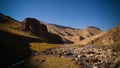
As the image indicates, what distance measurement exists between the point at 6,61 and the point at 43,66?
307 inches

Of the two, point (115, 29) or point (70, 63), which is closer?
point (70, 63)

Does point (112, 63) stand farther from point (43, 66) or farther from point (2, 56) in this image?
point (2, 56)

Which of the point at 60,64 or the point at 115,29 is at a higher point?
the point at 115,29

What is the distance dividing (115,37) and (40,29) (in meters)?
45.6

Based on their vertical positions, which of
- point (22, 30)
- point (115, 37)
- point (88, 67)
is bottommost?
point (88, 67)

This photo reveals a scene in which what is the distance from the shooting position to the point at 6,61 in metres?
34.8

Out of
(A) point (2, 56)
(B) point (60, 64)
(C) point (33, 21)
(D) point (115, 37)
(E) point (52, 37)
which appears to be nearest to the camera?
(B) point (60, 64)

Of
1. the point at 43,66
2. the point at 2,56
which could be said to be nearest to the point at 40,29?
the point at 2,56

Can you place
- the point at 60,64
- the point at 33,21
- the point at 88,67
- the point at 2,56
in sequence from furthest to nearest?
the point at 33,21, the point at 2,56, the point at 60,64, the point at 88,67

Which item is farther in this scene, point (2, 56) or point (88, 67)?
point (2, 56)

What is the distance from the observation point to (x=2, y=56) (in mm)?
38094

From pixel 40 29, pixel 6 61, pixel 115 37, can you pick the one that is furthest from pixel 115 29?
pixel 6 61

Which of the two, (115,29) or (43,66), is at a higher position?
(115,29)

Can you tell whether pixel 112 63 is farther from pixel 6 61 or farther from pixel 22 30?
pixel 22 30
